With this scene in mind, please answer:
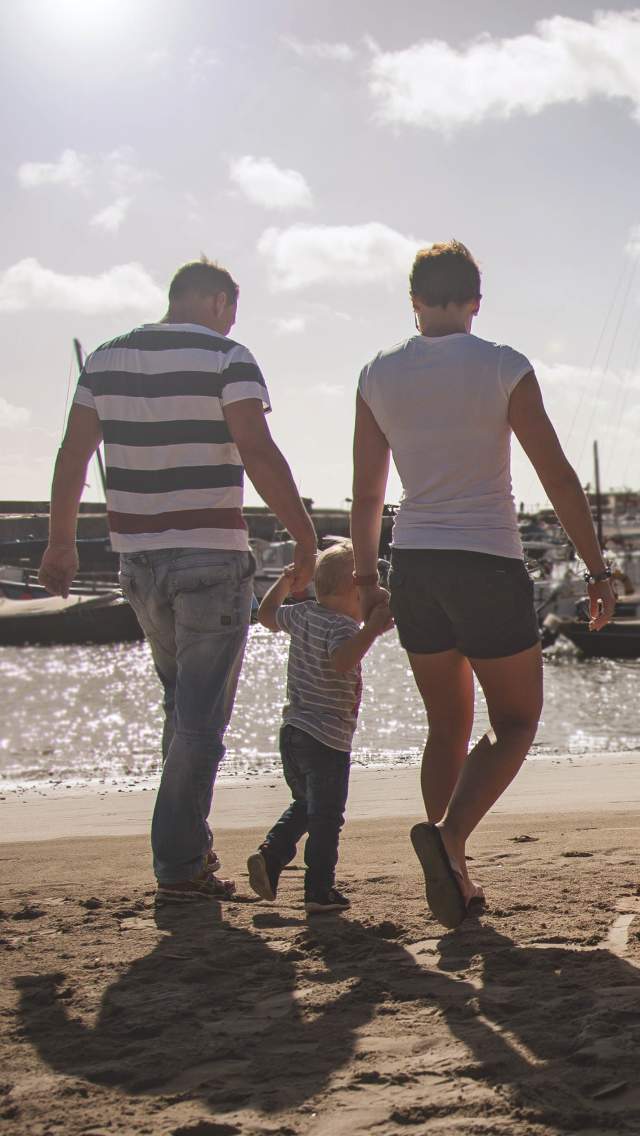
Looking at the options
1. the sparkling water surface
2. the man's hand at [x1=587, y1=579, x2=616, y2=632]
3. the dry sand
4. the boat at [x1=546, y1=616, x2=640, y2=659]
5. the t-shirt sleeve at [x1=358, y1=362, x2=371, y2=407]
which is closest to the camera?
the dry sand

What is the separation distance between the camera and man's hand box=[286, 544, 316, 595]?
363cm

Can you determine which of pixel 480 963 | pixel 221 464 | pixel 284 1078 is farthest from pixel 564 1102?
pixel 221 464

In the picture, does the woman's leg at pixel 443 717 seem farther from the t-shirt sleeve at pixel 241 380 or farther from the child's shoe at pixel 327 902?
the t-shirt sleeve at pixel 241 380

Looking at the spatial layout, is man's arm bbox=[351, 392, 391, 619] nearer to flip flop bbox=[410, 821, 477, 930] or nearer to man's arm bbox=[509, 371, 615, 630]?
man's arm bbox=[509, 371, 615, 630]

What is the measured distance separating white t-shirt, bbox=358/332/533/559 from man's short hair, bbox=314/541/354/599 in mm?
414

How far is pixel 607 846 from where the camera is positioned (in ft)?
14.4

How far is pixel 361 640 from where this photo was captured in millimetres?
3559

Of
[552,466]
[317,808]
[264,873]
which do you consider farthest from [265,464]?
[264,873]

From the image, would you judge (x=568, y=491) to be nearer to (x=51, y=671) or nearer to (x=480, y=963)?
(x=480, y=963)

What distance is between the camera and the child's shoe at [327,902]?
356cm

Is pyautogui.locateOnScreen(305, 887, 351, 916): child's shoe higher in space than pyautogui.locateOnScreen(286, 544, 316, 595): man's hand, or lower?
lower

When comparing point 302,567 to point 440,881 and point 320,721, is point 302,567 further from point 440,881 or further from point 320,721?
point 440,881

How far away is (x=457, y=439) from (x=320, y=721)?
Result: 3.28 ft

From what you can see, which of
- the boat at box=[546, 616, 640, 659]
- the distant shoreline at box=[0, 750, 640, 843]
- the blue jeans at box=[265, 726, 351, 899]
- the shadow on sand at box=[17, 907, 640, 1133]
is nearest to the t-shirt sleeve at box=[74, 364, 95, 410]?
the blue jeans at box=[265, 726, 351, 899]
